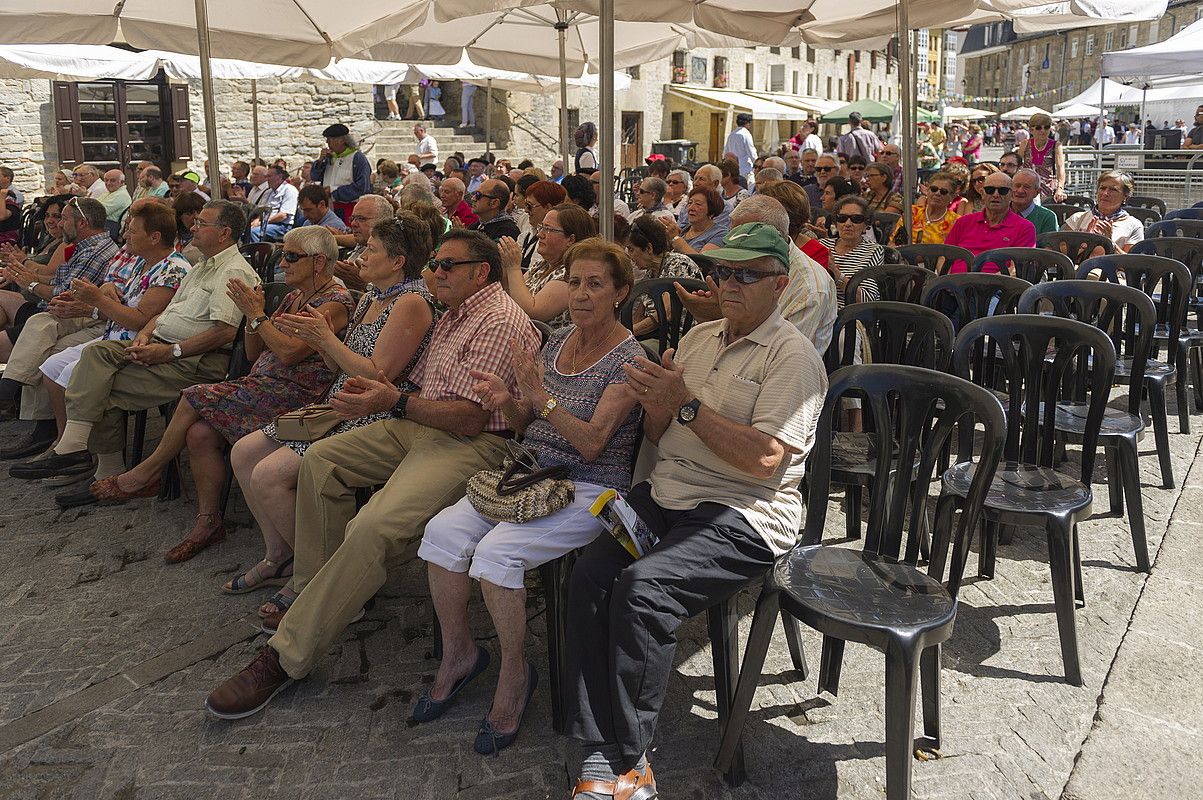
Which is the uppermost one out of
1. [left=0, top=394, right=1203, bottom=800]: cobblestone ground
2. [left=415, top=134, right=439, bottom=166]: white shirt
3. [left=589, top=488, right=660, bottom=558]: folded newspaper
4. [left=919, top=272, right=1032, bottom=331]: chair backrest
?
[left=415, top=134, right=439, bottom=166]: white shirt

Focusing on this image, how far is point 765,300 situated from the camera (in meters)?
2.94

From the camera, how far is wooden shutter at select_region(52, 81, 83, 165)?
733 inches

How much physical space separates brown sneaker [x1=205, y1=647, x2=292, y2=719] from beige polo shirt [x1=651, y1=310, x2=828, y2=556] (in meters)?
1.32

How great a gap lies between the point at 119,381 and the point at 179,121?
1704 centimetres

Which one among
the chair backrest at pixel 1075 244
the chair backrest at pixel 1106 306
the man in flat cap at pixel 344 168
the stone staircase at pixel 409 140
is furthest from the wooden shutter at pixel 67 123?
the chair backrest at pixel 1106 306

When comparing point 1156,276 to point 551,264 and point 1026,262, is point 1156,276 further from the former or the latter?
point 551,264

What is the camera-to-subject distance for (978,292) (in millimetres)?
4785

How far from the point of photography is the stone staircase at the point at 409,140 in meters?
22.8

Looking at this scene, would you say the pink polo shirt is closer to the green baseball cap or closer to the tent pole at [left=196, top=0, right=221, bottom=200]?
the green baseball cap

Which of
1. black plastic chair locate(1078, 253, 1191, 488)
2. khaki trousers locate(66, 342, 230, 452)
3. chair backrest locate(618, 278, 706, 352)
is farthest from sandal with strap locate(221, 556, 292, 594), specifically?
black plastic chair locate(1078, 253, 1191, 488)

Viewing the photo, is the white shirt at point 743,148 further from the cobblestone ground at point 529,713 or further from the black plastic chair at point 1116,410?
the cobblestone ground at point 529,713

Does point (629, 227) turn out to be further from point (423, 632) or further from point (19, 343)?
point (19, 343)

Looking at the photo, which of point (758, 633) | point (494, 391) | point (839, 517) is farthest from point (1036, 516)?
point (494, 391)

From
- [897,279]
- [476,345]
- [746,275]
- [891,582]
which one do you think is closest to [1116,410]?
[897,279]
